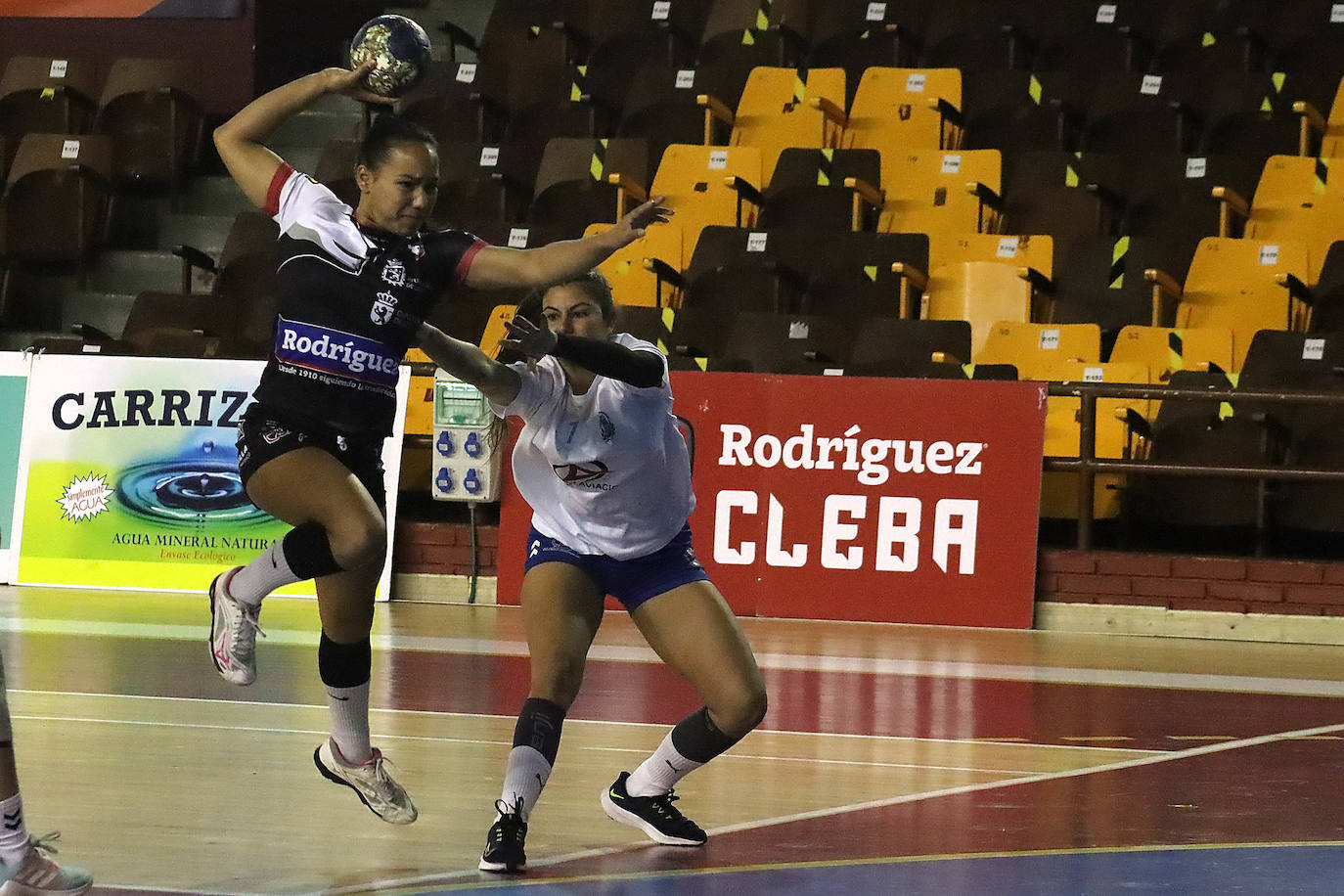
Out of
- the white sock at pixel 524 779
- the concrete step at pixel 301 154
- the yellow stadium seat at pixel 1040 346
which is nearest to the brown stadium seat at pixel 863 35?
the yellow stadium seat at pixel 1040 346

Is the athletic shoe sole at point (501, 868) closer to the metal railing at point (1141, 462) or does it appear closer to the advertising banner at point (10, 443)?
the metal railing at point (1141, 462)

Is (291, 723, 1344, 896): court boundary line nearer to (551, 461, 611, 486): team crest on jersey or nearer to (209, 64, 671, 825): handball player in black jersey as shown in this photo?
(209, 64, 671, 825): handball player in black jersey

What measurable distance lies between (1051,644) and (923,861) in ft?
19.3

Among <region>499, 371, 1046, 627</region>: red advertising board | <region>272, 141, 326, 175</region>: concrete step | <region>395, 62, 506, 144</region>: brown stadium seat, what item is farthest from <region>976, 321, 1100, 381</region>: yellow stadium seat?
<region>272, 141, 326, 175</region>: concrete step

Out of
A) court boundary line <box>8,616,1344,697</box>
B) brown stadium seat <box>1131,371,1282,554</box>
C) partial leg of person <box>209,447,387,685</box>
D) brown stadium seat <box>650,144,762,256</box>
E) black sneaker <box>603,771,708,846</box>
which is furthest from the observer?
brown stadium seat <box>650,144,762,256</box>

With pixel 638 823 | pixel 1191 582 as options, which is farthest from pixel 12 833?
pixel 1191 582

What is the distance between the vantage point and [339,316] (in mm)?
5219

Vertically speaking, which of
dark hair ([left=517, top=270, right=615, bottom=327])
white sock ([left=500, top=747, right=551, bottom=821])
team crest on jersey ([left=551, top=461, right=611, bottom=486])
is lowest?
white sock ([left=500, top=747, right=551, bottom=821])

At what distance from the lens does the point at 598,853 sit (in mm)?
5148

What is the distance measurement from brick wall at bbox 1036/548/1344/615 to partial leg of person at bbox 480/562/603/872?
6619 millimetres

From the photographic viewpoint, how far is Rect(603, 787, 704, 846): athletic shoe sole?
17.3 feet

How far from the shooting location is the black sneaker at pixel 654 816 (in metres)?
5.27

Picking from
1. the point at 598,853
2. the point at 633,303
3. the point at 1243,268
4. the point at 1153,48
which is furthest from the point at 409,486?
the point at 598,853

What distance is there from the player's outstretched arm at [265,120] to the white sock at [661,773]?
6.26 feet
